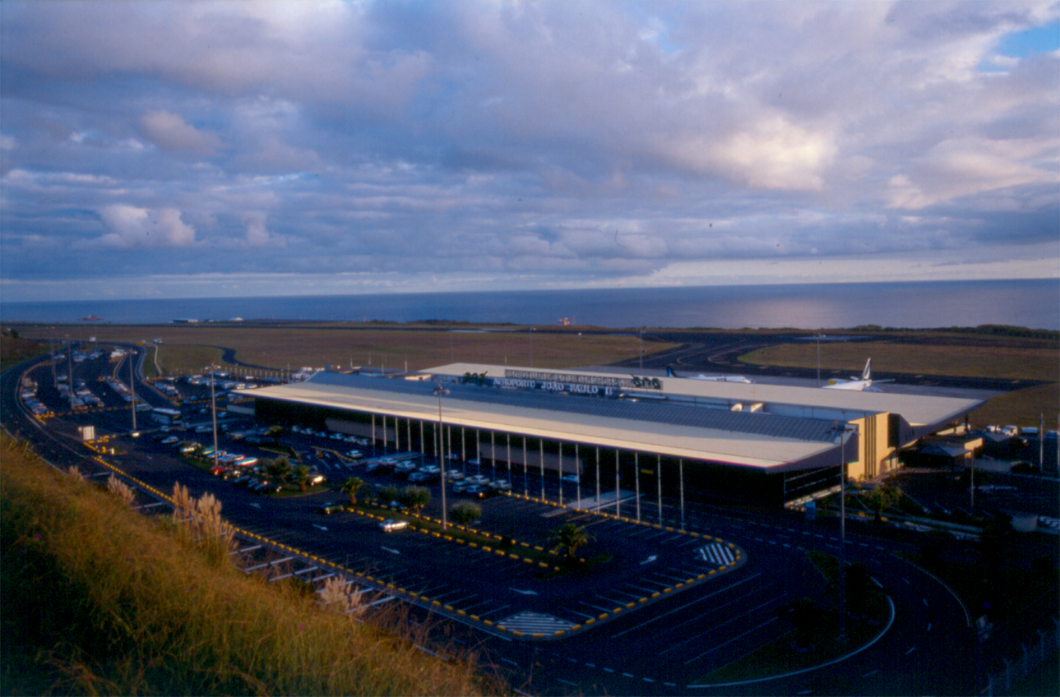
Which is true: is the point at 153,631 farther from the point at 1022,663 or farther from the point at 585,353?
the point at 585,353

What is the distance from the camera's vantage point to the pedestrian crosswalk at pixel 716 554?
2428 centimetres

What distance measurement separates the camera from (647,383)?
4656 cm

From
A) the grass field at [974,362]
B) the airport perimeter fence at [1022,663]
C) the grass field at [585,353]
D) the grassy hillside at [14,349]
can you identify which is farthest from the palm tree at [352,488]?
the grassy hillside at [14,349]

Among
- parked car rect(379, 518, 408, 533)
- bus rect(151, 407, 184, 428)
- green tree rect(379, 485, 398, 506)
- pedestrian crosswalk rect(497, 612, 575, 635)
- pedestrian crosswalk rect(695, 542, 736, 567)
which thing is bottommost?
pedestrian crosswalk rect(695, 542, 736, 567)

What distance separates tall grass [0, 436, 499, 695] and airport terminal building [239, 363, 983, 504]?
71.3ft

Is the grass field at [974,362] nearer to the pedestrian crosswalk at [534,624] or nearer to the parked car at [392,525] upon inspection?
the parked car at [392,525]

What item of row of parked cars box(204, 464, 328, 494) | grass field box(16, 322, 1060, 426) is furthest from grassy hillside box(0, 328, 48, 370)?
row of parked cars box(204, 464, 328, 494)

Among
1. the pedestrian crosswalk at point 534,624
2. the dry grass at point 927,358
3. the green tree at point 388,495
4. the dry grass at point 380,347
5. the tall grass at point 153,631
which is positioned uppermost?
the tall grass at point 153,631

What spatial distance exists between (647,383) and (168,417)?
41.6m

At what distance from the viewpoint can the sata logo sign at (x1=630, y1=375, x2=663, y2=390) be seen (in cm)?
4608

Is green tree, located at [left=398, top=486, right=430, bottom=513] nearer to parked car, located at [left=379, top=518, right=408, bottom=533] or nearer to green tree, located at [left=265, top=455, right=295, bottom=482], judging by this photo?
parked car, located at [left=379, top=518, right=408, bottom=533]

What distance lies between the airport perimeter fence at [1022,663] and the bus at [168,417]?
56.6m

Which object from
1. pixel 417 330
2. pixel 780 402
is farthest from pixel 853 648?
pixel 417 330

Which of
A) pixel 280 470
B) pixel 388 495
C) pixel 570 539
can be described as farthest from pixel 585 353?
pixel 570 539
